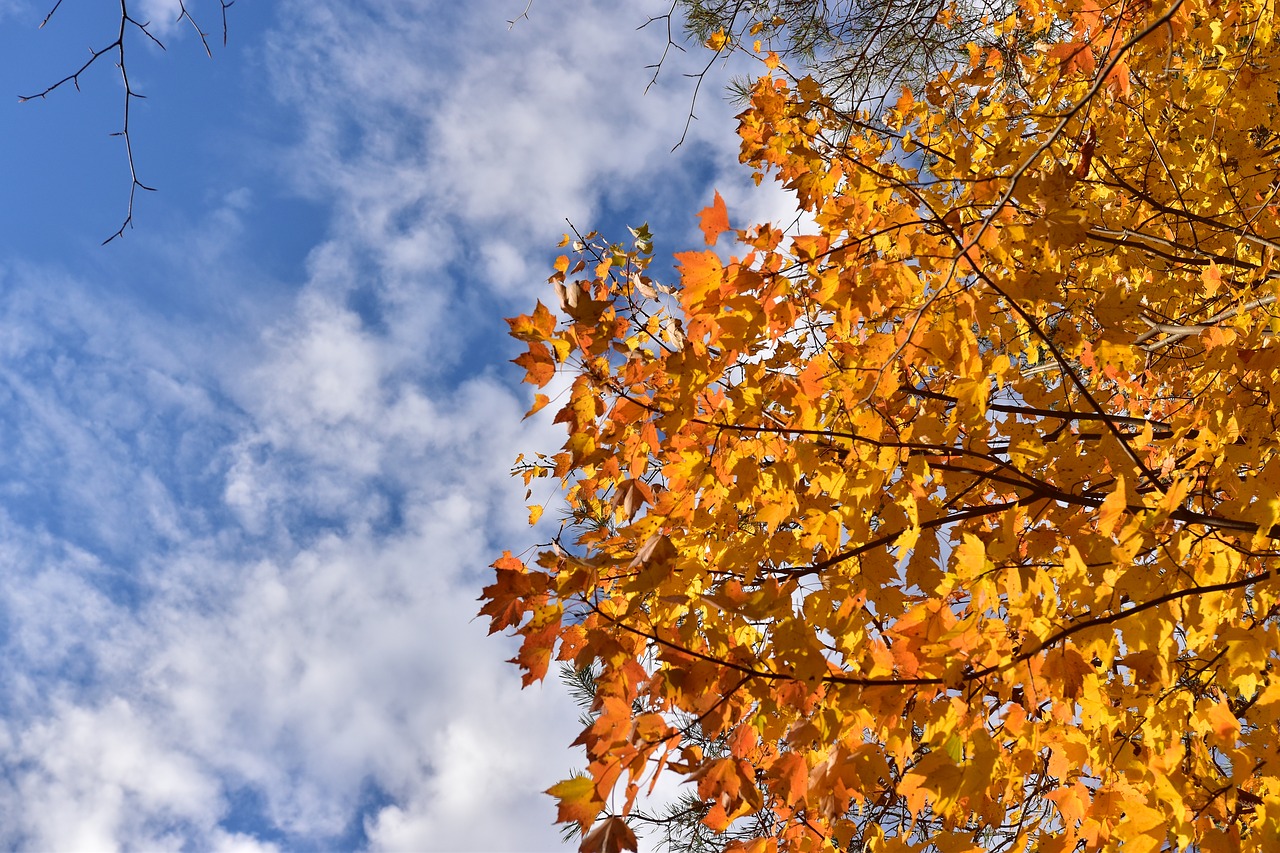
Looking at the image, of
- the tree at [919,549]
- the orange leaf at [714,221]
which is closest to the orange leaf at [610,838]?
the tree at [919,549]

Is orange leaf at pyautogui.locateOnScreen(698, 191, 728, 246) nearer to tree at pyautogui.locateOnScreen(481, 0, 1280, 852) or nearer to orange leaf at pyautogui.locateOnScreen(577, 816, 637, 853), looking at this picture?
tree at pyautogui.locateOnScreen(481, 0, 1280, 852)

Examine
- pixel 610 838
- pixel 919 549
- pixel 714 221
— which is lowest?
pixel 610 838

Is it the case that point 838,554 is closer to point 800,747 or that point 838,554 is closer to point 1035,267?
point 800,747

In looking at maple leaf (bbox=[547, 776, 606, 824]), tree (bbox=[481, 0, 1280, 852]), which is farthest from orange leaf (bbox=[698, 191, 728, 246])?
maple leaf (bbox=[547, 776, 606, 824])

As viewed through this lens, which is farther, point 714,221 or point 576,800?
point 714,221

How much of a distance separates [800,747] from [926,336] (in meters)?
1.46

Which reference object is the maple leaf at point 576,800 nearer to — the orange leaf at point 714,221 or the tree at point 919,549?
the tree at point 919,549

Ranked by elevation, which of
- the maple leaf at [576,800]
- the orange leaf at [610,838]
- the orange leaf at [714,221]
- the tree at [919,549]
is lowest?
the orange leaf at [610,838]

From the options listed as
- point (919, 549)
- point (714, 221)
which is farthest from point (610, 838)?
point (714, 221)

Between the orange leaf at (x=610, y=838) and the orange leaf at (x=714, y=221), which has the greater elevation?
the orange leaf at (x=714, y=221)

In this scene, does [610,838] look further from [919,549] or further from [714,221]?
[714,221]

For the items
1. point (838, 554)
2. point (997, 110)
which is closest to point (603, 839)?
point (838, 554)

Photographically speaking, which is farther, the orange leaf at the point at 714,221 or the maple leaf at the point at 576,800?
the orange leaf at the point at 714,221

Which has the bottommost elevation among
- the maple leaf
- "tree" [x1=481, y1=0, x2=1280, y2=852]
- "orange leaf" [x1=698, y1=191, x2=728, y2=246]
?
the maple leaf
